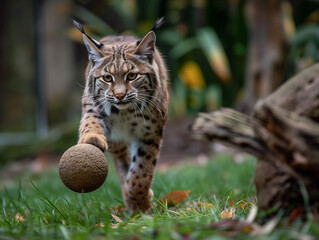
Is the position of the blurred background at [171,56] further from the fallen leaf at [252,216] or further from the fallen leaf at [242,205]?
the fallen leaf at [252,216]

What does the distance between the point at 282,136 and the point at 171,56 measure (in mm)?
7564

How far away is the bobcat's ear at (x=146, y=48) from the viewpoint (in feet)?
11.2

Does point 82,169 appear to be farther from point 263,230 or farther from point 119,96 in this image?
point 263,230

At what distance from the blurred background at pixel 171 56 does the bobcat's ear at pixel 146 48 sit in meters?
3.59

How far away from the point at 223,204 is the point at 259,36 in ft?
15.7

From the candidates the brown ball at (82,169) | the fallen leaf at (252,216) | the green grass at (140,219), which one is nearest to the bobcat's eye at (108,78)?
the brown ball at (82,169)

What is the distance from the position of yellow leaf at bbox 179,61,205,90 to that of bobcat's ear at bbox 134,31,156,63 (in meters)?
6.00

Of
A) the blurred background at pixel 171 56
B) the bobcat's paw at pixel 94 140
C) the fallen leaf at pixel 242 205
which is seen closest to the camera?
the fallen leaf at pixel 242 205

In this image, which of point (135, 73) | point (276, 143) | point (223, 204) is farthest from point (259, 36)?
point (276, 143)

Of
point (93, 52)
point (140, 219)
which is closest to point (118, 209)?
point (140, 219)

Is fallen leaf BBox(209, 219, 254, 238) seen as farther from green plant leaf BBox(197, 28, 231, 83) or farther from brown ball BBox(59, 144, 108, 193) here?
green plant leaf BBox(197, 28, 231, 83)

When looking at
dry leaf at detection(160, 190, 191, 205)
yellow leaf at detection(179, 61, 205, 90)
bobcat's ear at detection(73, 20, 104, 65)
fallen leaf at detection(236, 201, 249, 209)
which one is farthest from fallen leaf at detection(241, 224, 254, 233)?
yellow leaf at detection(179, 61, 205, 90)

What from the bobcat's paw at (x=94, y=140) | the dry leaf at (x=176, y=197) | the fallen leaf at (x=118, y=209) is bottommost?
the fallen leaf at (x=118, y=209)

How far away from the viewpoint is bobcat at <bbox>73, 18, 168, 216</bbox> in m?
3.37
